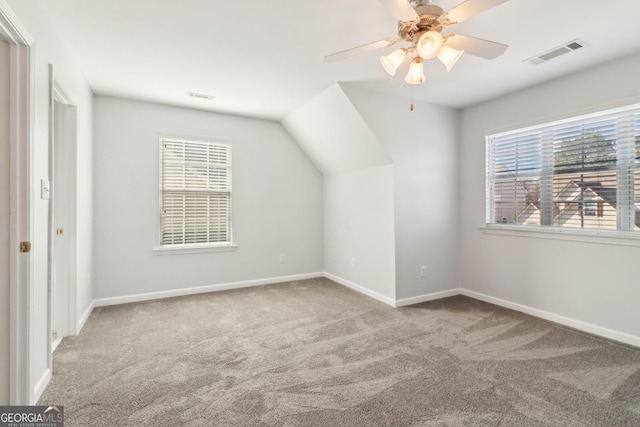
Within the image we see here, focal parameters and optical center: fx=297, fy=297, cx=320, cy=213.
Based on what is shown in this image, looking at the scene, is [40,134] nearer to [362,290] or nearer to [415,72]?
[415,72]

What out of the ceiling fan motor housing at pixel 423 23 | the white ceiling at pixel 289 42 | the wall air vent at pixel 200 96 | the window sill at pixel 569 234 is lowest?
the window sill at pixel 569 234

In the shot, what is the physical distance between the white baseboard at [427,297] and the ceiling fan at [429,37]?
254 centimetres

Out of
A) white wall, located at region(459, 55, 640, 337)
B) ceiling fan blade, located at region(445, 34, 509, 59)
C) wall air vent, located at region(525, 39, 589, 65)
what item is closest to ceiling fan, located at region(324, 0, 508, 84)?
ceiling fan blade, located at region(445, 34, 509, 59)

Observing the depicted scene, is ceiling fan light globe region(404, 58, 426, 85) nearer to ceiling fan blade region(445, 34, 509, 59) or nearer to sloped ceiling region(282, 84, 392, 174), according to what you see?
ceiling fan blade region(445, 34, 509, 59)

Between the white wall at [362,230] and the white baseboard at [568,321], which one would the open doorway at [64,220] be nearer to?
the white wall at [362,230]

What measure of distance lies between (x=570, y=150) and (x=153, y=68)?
4.20 meters

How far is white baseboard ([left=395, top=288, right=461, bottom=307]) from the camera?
3.57 meters

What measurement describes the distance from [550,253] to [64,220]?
4.76 m

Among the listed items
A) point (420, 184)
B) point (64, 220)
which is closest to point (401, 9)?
point (420, 184)

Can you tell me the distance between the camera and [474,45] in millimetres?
1765

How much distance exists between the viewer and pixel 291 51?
99.2 inches

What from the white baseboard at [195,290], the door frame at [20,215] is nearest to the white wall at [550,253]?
the white baseboard at [195,290]

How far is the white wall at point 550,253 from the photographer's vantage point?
2594mm

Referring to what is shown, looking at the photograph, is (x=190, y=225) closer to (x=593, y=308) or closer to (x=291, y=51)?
(x=291, y=51)
